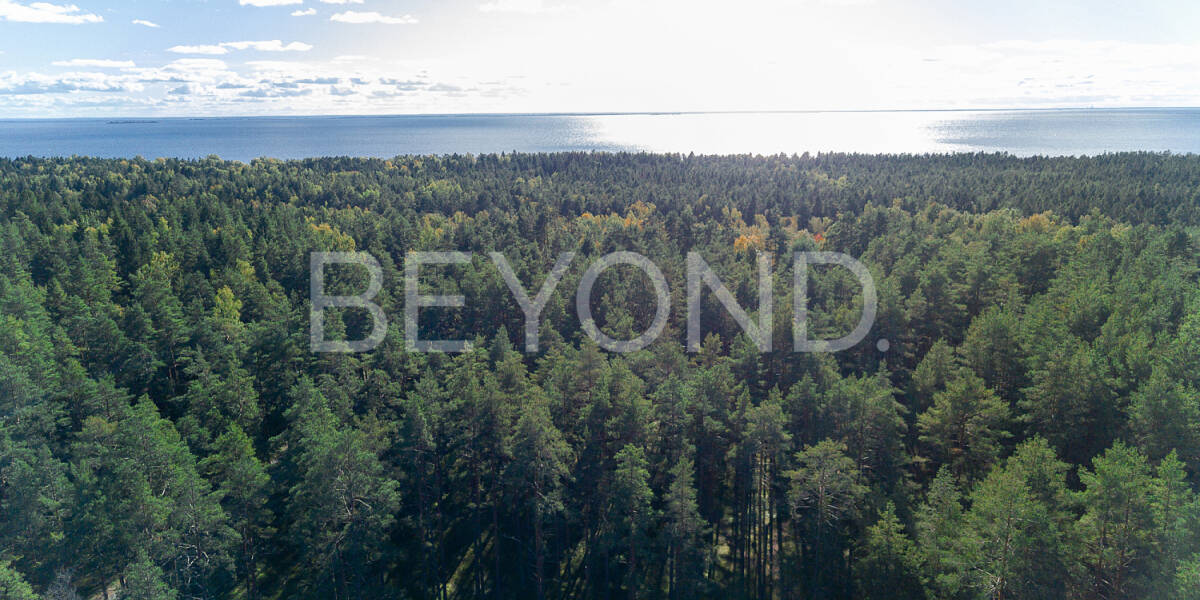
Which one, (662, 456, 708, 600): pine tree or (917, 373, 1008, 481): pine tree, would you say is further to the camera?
(917, 373, 1008, 481): pine tree

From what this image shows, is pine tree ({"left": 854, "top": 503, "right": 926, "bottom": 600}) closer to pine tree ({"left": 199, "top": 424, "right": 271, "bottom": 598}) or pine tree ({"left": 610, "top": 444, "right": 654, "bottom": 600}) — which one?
pine tree ({"left": 610, "top": 444, "right": 654, "bottom": 600})

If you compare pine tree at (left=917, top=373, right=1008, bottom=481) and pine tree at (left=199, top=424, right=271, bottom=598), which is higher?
pine tree at (left=917, top=373, right=1008, bottom=481)

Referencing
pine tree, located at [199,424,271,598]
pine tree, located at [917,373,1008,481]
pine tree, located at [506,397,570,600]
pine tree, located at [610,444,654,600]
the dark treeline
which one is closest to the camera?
the dark treeline

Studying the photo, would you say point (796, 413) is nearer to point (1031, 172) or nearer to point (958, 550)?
point (958, 550)

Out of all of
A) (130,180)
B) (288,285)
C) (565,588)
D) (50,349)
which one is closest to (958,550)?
(565,588)

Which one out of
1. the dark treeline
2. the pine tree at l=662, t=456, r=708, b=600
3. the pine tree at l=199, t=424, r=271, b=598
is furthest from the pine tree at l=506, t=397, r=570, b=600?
the pine tree at l=199, t=424, r=271, b=598

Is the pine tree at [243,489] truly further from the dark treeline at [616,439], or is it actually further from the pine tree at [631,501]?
the pine tree at [631,501]

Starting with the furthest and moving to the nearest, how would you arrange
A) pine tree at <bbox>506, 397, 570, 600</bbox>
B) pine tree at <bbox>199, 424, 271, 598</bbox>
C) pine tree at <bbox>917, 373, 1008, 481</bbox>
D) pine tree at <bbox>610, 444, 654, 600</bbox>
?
pine tree at <bbox>917, 373, 1008, 481</bbox>
pine tree at <bbox>506, 397, 570, 600</bbox>
pine tree at <bbox>199, 424, 271, 598</bbox>
pine tree at <bbox>610, 444, 654, 600</bbox>

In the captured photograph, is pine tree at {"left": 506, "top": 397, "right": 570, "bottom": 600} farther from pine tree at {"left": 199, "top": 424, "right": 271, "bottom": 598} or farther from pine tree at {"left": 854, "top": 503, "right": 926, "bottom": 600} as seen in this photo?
pine tree at {"left": 854, "top": 503, "right": 926, "bottom": 600}

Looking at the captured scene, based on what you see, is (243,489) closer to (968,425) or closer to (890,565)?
(890,565)
